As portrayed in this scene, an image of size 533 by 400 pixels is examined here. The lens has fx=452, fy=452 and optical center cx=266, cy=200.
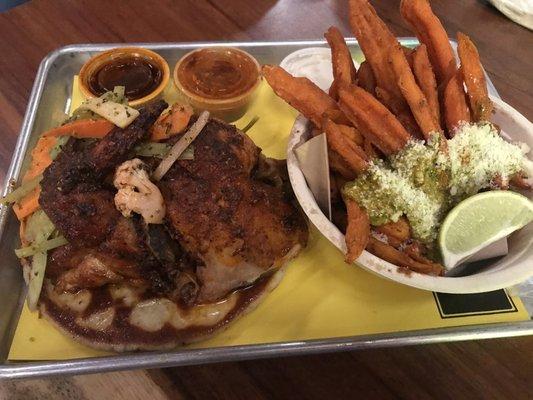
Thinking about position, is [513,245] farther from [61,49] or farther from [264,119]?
[61,49]

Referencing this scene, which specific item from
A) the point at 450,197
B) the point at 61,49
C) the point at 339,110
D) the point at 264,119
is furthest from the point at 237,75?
the point at 450,197

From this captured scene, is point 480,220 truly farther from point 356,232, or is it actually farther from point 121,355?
point 121,355

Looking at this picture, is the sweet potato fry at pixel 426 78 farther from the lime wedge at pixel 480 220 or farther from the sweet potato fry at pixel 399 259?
the sweet potato fry at pixel 399 259

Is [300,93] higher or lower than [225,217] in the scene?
higher

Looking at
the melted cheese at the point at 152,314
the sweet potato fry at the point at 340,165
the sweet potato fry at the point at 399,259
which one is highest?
the sweet potato fry at the point at 340,165

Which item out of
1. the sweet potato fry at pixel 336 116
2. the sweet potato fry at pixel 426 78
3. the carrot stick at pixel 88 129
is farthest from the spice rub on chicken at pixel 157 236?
the sweet potato fry at pixel 426 78

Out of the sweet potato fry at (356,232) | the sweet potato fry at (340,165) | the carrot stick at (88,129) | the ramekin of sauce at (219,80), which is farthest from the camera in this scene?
the ramekin of sauce at (219,80)

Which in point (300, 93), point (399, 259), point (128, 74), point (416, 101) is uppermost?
point (416, 101)

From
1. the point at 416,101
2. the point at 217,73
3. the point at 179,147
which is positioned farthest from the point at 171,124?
the point at 416,101
